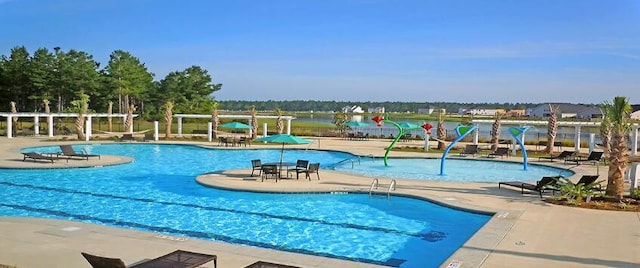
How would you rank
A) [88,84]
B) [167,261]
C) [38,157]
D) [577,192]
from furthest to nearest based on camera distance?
[88,84]
[38,157]
[577,192]
[167,261]

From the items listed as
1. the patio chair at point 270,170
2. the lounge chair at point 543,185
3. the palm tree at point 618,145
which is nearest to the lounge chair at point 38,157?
the patio chair at point 270,170

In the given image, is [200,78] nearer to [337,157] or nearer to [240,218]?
[337,157]

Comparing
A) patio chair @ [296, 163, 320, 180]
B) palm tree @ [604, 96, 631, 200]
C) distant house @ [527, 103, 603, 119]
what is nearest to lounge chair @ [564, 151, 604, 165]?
palm tree @ [604, 96, 631, 200]

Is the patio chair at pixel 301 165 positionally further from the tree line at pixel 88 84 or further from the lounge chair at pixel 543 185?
the tree line at pixel 88 84

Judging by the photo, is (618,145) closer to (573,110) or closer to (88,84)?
(88,84)

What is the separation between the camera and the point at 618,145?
13.7 meters

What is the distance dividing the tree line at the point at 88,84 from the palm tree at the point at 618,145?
156 feet

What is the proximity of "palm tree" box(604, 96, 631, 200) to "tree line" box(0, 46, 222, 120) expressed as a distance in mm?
47683

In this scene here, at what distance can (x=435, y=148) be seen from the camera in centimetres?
3272

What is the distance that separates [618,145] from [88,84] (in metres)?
51.7

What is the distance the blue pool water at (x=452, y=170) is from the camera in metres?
20.6

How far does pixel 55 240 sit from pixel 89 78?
165 feet

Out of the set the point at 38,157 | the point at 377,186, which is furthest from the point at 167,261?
the point at 38,157

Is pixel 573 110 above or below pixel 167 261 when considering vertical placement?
above
